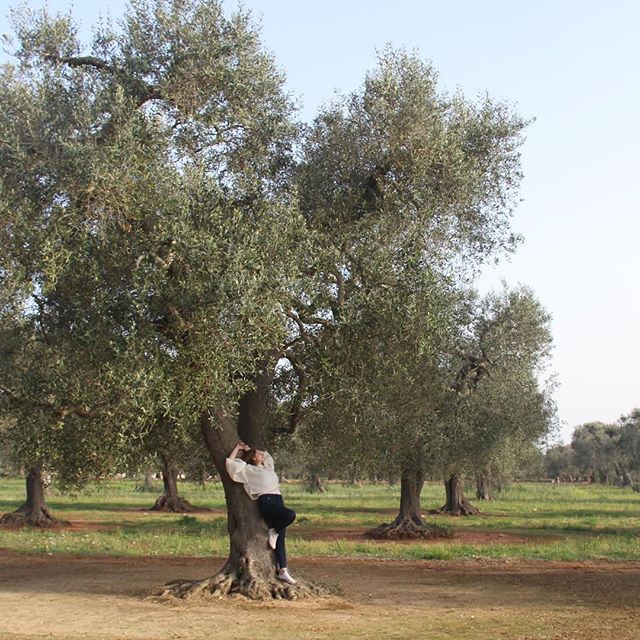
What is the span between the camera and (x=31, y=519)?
145 feet

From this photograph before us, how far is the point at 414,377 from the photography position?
18.9m

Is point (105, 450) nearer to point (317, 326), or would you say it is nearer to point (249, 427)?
point (249, 427)

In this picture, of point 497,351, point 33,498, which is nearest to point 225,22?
point 497,351

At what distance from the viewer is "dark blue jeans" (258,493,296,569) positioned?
17.3m

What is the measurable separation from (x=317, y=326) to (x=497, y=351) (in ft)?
92.1

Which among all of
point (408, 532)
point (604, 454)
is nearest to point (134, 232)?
point (408, 532)

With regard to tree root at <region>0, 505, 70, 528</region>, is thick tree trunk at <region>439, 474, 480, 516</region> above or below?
below

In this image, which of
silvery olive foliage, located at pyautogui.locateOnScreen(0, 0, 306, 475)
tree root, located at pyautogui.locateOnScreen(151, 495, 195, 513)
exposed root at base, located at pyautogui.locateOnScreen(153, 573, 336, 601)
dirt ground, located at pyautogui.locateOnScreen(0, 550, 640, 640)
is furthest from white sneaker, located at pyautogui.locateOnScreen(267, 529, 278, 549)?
tree root, located at pyautogui.locateOnScreen(151, 495, 195, 513)

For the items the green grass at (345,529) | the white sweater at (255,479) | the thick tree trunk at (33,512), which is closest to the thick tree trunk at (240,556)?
the white sweater at (255,479)

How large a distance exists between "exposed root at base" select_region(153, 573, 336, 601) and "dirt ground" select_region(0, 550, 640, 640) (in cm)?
41

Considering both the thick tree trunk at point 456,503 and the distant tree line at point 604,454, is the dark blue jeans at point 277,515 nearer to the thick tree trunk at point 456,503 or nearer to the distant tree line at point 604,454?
the thick tree trunk at point 456,503

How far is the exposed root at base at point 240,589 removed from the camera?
55.3 ft

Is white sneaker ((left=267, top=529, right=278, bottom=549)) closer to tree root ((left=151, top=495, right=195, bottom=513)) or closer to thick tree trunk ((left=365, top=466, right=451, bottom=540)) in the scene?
thick tree trunk ((left=365, top=466, right=451, bottom=540))

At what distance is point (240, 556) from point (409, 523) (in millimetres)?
22917
